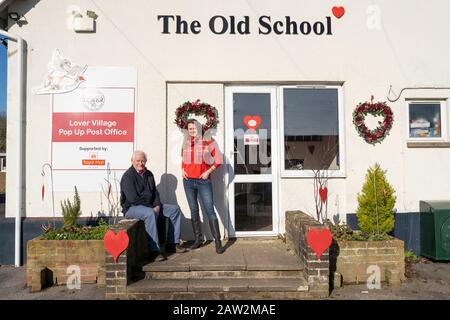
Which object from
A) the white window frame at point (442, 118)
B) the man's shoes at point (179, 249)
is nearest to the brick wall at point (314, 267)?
the man's shoes at point (179, 249)

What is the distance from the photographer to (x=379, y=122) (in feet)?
19.8

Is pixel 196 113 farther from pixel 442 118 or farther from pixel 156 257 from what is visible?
pixel 442 118

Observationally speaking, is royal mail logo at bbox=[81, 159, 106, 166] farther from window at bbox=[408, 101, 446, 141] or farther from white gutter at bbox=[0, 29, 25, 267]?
window at bbox=[408, 101, 446, 141]

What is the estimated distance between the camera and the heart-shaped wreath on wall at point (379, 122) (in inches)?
236

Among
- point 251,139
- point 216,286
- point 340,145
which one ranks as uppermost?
point 251,139

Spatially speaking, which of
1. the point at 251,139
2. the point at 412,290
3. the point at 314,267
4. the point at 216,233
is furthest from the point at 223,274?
the point at 251,139

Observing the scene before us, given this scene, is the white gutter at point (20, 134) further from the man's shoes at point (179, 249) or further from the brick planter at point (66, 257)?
the man's shoes at point (179, 249)

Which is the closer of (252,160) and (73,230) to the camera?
Answer: (73,230)

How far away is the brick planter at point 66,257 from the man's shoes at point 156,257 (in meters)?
0.64

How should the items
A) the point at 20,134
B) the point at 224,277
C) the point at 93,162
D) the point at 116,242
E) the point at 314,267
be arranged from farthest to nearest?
the point at 93,162 < the point at 20,134 < the point at 224,277 < the point at 314,267 < the point at 116,242

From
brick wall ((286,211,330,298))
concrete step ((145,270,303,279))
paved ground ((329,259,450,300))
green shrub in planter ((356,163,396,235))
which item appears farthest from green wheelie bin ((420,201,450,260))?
concrete step ((145,270,303,279))

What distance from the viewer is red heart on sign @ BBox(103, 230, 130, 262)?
412cm

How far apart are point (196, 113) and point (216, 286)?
2.89 m

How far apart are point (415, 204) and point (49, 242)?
574 centimetres
